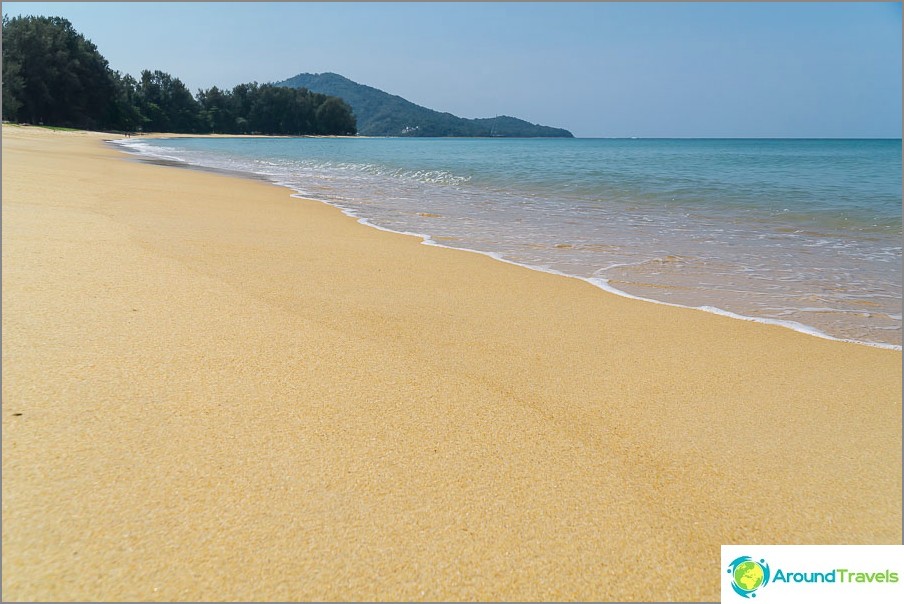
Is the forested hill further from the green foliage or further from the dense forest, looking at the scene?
the green foliage

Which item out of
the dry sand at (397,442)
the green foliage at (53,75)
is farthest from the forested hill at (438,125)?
the dry sand at (397,442)

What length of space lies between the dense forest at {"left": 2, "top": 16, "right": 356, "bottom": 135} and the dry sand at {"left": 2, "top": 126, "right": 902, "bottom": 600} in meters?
52.2

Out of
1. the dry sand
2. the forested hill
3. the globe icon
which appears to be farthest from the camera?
the forested hill

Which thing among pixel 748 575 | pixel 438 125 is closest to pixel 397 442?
pixel 748 575

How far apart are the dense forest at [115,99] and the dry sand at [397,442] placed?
5218 centimetres

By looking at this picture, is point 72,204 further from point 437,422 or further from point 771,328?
point 771,328

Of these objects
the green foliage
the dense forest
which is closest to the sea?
the dense forest

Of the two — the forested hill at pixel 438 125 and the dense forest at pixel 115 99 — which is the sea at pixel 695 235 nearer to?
the dense forest at pixel 115 99

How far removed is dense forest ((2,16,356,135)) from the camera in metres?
53.9

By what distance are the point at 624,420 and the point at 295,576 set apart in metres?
1.36

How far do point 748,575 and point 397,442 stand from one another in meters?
1.05

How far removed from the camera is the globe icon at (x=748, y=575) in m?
1.48

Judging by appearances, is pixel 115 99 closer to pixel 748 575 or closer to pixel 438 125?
pixel 748 575

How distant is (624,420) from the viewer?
87.2 inches
